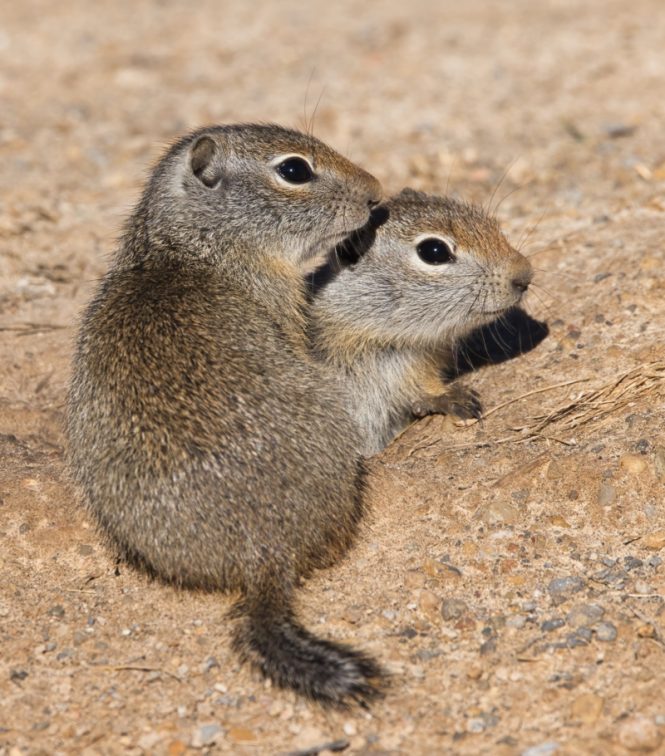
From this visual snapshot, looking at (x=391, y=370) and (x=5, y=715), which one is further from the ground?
(x=391, y=370)

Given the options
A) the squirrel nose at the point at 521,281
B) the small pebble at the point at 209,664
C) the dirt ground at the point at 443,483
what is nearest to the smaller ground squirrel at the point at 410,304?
the squirrel nose at the point at 521,281

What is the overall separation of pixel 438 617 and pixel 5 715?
1751 millimetres

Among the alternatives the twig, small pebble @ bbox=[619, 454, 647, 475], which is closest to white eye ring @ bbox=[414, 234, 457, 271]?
the twig

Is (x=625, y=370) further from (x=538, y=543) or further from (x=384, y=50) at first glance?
(x=384, y=50)

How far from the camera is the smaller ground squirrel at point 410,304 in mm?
5406

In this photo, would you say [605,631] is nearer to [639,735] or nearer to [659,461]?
[639,735]

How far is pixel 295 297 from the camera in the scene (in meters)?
5.24

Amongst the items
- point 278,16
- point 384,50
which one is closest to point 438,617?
point 384,50

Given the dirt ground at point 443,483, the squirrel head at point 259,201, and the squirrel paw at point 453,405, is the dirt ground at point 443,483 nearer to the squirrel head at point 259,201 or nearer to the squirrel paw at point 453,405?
the squirrel paw at point 453,405

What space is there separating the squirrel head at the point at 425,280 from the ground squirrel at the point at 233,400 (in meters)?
0.33

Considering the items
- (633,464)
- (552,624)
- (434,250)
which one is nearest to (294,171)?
(434,250)

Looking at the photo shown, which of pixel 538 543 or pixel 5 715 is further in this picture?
pixel 538 543

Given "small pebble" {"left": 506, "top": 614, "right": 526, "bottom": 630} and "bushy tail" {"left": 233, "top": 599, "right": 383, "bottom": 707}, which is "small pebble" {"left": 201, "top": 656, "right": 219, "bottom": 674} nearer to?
"bushy tail" {"left": 233, "top": 599, "right": 383, "bottom": 707}

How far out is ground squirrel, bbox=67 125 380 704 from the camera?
4.20m
